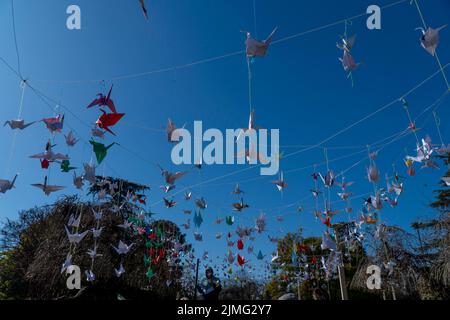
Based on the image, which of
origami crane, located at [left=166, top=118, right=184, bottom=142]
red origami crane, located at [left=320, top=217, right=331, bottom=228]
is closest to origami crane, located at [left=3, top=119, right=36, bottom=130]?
origami crane, located at [left=166, top=118, right=184, bottom=142]

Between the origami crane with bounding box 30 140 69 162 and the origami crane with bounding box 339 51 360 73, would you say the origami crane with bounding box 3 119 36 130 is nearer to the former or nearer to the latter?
the origami crane with bounding box 30 140 69 162

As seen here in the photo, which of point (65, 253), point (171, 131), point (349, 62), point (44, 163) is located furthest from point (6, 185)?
point (65, 253)

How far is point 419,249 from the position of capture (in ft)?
35.4

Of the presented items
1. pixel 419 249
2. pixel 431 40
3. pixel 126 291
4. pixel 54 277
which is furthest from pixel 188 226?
pixel 431 40

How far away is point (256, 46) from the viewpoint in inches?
145

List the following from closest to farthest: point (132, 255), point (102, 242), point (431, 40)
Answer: point (431, 40), point (102, 242), point (132, 255)

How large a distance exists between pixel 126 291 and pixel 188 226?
6032mm

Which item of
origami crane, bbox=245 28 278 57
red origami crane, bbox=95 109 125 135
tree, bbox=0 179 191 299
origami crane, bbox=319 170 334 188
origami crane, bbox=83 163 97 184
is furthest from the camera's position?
tree, bbox=0 179 191 299

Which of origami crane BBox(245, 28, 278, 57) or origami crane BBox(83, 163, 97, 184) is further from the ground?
origami crane BBox(245, 28, 278, 57)

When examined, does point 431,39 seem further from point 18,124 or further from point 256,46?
point 18,124

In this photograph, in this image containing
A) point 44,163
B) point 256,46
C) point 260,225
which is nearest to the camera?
point 256,46

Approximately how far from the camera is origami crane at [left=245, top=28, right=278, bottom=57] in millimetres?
3643
